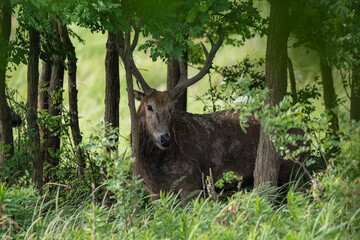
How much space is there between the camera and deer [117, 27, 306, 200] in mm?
8070

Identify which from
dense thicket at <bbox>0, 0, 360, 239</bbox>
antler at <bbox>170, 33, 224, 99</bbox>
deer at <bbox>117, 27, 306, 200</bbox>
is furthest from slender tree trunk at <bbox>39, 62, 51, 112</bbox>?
antler at <bbox>170, 33, 224, 99</bbox>

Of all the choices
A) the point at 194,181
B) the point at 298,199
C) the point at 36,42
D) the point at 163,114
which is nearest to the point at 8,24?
Answer: the point at 36,42

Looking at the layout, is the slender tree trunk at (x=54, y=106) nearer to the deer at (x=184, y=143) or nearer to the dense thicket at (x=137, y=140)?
the dense thicket at (x=137, y=140)

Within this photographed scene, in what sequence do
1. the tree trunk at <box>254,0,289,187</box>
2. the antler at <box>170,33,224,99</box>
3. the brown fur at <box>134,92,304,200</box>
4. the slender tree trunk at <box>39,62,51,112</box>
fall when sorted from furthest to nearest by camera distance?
the slender tree trunk at <box>39,62,51,112</box> < the antler at <box>170,33,224,99</box> < the brown fur at <box>134,92,304,200</box> < the tree trunk at <box>254,0,289,187</box>

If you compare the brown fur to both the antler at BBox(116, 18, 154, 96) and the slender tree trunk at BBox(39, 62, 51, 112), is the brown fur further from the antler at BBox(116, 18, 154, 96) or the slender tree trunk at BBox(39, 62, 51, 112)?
the slender tree trunk at BBox(39, 62, 51, 112)

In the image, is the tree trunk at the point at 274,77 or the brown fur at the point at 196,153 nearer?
the tree trunk at the point at 274,77

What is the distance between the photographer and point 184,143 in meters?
8.48

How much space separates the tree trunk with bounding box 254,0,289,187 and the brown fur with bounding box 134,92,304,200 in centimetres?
37

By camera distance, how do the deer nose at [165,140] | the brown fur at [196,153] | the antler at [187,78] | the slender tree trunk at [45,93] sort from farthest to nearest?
1. the slender tree trunk at [45,93]
2. the antler at [187,78]
3. the brown fur at [196,153]
4. the deer nose at [165,140]

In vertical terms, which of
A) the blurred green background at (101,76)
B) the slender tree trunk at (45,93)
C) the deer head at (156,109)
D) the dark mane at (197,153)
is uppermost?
the blurred green background at (101,76)

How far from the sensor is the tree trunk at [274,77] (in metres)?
7.62

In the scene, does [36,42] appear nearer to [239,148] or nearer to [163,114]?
[163,114]

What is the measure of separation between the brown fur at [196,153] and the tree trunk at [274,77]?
37cm

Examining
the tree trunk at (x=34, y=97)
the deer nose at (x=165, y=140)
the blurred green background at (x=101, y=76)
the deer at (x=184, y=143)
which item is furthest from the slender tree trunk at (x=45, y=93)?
the blurred green background at (x=101, y=76)
